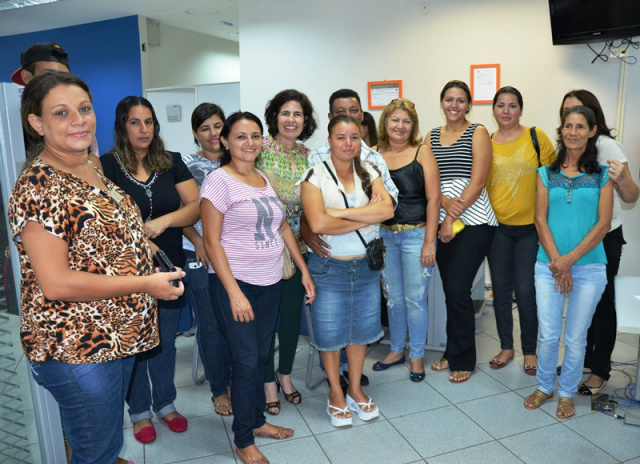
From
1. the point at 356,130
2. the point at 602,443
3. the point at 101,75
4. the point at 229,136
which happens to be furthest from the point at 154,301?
the point at 101,75

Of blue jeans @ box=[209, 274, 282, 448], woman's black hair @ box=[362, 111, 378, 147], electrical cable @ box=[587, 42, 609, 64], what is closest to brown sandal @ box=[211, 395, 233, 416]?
blue jeans @ box=[209, 274, 282, 448]

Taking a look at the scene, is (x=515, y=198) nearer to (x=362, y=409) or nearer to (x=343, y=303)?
(x=343, y=303)

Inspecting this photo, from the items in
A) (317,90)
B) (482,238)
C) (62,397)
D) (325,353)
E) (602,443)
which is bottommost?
(602,443)

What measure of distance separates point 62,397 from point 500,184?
243 cm

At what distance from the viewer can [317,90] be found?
5.04 m

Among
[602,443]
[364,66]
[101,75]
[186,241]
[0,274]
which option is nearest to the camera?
[0,274]

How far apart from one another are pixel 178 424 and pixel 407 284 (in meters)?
1.47

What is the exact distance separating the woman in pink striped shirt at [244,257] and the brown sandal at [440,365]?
135 centimetres

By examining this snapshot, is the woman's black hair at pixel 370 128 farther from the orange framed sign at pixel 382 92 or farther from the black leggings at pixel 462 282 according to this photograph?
the orange framed sign at pixel 382 92

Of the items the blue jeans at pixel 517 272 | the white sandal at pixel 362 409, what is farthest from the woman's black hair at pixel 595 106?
the white sandal at pixel 362 409

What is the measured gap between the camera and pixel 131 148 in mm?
2238

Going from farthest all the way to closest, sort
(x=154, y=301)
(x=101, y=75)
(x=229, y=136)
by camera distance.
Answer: (x=101, y=75), (x=229, y=136), (x=154, y=301)

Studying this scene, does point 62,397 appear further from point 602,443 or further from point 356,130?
point 602,443

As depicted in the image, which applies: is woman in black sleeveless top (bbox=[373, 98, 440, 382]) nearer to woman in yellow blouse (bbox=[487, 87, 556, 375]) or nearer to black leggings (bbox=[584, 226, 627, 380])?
woman in yellow blouse (bbox=[487, 87, 556, 375])
